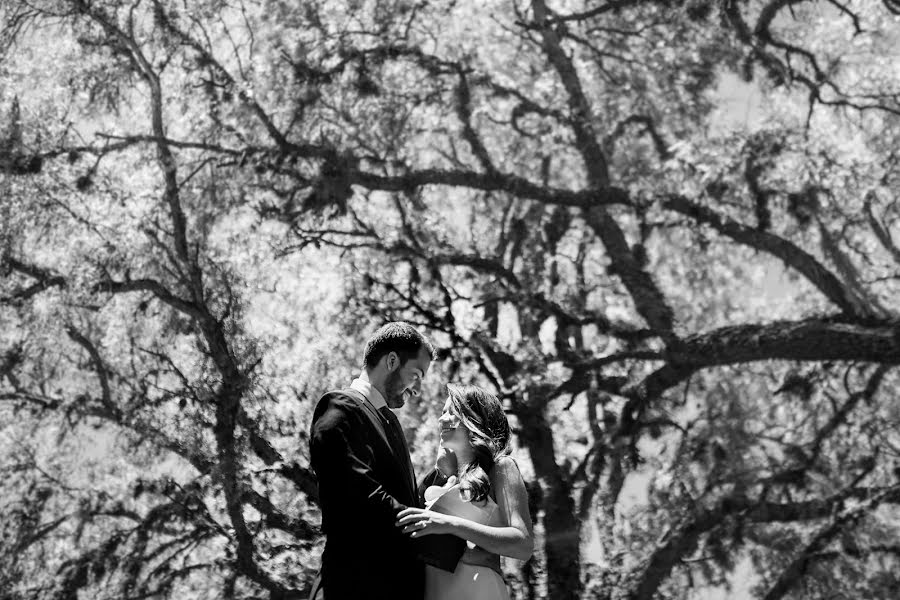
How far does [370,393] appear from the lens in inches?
100

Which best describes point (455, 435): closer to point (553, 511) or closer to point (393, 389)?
point (393, 389)

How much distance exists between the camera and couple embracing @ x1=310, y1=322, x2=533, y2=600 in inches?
92.2

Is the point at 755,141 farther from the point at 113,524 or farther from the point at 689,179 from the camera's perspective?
the point at 113,524

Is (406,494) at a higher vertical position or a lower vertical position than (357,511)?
higher

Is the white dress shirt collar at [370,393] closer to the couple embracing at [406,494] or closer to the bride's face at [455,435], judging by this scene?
the couple embracing at [406,494]

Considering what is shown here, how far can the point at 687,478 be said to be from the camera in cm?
956

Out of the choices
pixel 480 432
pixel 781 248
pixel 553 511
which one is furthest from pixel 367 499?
pixel 781 248

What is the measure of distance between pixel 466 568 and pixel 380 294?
22.6ft

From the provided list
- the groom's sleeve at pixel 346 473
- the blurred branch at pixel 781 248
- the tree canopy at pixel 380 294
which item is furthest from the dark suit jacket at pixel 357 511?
the blurred branch at pixel 781 248

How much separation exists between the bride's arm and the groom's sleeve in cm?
5

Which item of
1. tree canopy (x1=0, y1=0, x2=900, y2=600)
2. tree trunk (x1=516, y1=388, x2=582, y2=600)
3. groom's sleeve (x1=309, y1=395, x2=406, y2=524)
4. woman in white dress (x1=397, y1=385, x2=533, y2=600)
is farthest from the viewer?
tree canopy (x1=0, y1=0, x2=900, y2=600)

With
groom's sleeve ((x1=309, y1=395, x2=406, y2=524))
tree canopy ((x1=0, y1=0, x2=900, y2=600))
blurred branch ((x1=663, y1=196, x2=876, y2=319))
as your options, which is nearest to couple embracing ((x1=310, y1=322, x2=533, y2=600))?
groom's sleeve ((x1=309, y1=395, x2=406, y2=524))

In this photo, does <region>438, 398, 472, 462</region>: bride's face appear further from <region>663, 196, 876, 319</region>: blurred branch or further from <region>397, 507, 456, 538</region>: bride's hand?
<region>663, 196, 876, 319</region>: blurred branch

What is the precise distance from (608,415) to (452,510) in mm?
7403
